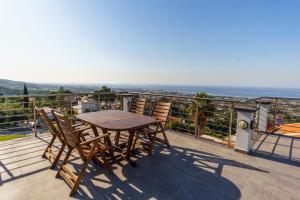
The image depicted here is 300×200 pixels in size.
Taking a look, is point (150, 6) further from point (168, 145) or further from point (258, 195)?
point (258, 195)

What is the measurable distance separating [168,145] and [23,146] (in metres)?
3.20

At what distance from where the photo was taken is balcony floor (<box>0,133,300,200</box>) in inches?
80.6

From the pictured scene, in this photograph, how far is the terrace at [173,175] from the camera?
80.9 inches

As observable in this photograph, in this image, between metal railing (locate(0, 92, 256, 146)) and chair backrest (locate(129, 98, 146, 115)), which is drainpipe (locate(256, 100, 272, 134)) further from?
chair backrest (locate(129, 98, 146, 115))

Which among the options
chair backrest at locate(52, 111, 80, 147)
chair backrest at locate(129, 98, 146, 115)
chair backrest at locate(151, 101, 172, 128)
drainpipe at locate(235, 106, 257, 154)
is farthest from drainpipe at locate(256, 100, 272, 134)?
chair backrest at locate(52, 111, 80, 147)

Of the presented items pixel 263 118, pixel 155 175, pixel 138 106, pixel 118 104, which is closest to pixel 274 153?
pixel 263 118

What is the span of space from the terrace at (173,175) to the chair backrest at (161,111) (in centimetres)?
65

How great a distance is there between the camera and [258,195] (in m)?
2.05

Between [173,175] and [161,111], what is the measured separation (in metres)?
1.55

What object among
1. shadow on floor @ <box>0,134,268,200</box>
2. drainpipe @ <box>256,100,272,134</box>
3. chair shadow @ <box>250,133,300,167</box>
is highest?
drainpipe @ <box>256,100,272,134</box>

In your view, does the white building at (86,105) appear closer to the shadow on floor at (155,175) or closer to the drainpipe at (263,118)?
the shadow on floor at (155,175)

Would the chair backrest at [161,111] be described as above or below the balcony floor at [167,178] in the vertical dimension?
above

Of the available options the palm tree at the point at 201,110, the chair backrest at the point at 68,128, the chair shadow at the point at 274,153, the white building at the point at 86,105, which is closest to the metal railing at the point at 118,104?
the palm tree at the point at 201,110

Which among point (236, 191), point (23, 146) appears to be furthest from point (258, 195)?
point (23, 146)
